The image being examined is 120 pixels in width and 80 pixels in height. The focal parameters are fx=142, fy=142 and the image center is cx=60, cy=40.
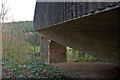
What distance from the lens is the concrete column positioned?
1202 cm

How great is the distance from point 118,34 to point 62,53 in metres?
9.05

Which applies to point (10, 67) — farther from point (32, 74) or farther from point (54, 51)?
point (54, 51)

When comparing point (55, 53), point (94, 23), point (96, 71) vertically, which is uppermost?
point (94, 23)

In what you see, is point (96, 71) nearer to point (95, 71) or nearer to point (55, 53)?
point (95, 71)

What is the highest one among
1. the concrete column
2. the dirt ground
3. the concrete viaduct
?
the concrete viaduct

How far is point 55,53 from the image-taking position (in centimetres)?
1220

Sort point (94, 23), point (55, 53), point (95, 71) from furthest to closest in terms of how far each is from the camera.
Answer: point (55, 53), point (95, 71), point (94, 23)

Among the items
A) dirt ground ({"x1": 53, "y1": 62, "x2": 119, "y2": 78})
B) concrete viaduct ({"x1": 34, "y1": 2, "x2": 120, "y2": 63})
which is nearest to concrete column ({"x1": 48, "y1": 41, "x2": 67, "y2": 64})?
dirt ground ({"x1": 53, "y1": 62, "x2": 119, "y2": 78})

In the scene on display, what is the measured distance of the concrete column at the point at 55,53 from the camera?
12.0m

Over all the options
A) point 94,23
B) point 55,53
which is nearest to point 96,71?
point 55,53

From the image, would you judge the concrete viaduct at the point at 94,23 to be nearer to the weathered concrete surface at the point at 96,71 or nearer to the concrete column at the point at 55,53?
the weathered concrete surface at the point at 96,71

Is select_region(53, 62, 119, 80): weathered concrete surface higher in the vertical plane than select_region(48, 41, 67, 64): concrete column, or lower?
lower

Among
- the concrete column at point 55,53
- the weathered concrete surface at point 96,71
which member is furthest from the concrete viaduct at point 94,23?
the concrete column at point 55,53

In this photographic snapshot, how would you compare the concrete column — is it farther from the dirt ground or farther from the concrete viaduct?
the concrete viaduct
